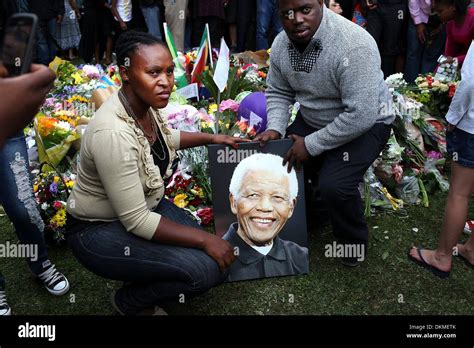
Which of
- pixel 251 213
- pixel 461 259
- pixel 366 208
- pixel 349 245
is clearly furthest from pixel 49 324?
pixel 461 259

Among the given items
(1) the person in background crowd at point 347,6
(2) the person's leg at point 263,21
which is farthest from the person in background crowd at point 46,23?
(1) the person in background crowd at point 347,6

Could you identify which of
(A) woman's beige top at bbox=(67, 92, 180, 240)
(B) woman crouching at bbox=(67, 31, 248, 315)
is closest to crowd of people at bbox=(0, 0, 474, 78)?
(B) woman crouching at bbox=(67, 31, 248, 315)

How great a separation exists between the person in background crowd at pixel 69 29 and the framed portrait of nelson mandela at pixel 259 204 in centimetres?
551

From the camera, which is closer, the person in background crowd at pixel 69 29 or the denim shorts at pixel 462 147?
the denim shorts at pixel 462 147

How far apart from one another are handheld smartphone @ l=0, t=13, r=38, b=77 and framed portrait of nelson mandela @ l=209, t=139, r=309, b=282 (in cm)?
152

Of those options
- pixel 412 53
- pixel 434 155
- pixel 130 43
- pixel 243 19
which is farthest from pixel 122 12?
pixel 130 43

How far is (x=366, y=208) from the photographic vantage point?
3.32 meters

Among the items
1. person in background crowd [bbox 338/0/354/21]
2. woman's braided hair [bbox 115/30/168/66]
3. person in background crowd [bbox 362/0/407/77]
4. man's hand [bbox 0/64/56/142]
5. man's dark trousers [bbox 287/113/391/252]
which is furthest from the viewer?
person in background crowd [bbox 338/0/354/21]

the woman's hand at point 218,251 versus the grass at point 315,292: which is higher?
the woman's hand at point 218,251

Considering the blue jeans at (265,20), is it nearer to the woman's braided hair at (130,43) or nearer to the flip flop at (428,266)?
the flip flop at (428,266)

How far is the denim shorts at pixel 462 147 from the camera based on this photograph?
2.48 meters

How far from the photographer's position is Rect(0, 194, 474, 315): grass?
2.52 metres

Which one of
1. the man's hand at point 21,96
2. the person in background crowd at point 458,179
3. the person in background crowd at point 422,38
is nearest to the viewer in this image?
the man's hand at point 21,96

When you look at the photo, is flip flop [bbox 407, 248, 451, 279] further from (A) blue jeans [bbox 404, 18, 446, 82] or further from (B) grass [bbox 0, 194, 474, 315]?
(A) blue jeans [bbox 404, 18, 446, 82]
